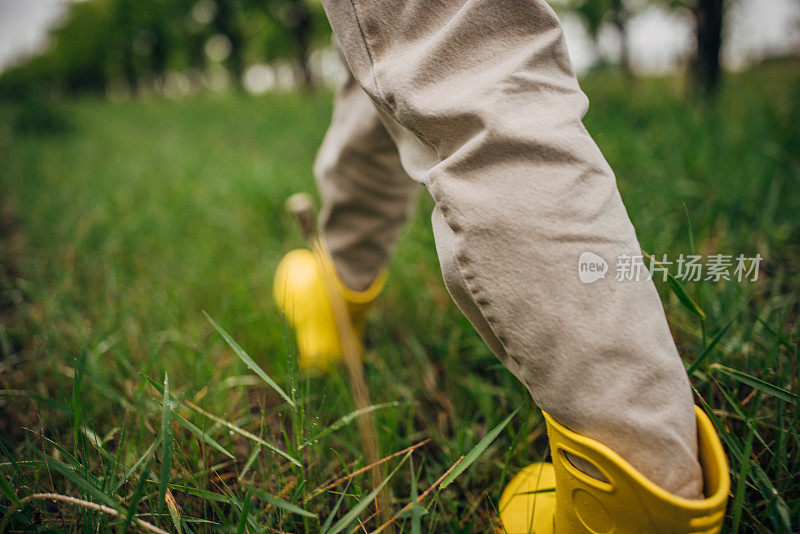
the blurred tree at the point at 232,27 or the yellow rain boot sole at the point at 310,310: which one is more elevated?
the yellow rain boot sole at the point at 310,310

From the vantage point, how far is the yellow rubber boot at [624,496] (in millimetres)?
420

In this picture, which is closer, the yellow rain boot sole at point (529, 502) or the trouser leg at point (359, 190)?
the yellow rain boot sole at point (529, 502)

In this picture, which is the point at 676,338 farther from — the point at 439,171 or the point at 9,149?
the point at 9,149

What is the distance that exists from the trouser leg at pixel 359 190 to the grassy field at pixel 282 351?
227mm

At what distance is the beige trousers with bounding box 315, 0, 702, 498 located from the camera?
0.45 m

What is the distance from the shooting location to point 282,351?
1.03 meters

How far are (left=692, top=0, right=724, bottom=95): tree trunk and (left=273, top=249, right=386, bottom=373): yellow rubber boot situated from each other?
249 cm

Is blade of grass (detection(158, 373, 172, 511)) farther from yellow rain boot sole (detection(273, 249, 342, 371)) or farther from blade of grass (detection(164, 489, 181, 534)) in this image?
yellow rain boot sole (detection(273, 249, 342, 371))

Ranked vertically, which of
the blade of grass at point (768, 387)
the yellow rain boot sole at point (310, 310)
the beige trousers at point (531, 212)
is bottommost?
the yellow rain boot sole at point (310, 310)

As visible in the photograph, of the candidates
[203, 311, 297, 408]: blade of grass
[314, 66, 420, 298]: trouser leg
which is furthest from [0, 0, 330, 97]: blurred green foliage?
→ [203, 311, 297, 408]: blade of grass

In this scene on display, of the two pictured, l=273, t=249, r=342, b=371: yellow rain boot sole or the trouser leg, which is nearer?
the trouser leg

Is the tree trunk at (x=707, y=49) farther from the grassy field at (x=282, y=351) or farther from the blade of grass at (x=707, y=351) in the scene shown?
the blade of grass at (x=707, y=351)

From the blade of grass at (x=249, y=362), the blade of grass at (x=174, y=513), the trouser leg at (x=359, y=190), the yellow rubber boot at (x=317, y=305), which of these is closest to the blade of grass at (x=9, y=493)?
the blade of grass at (x=174, y=513)

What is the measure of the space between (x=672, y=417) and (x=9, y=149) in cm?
484
